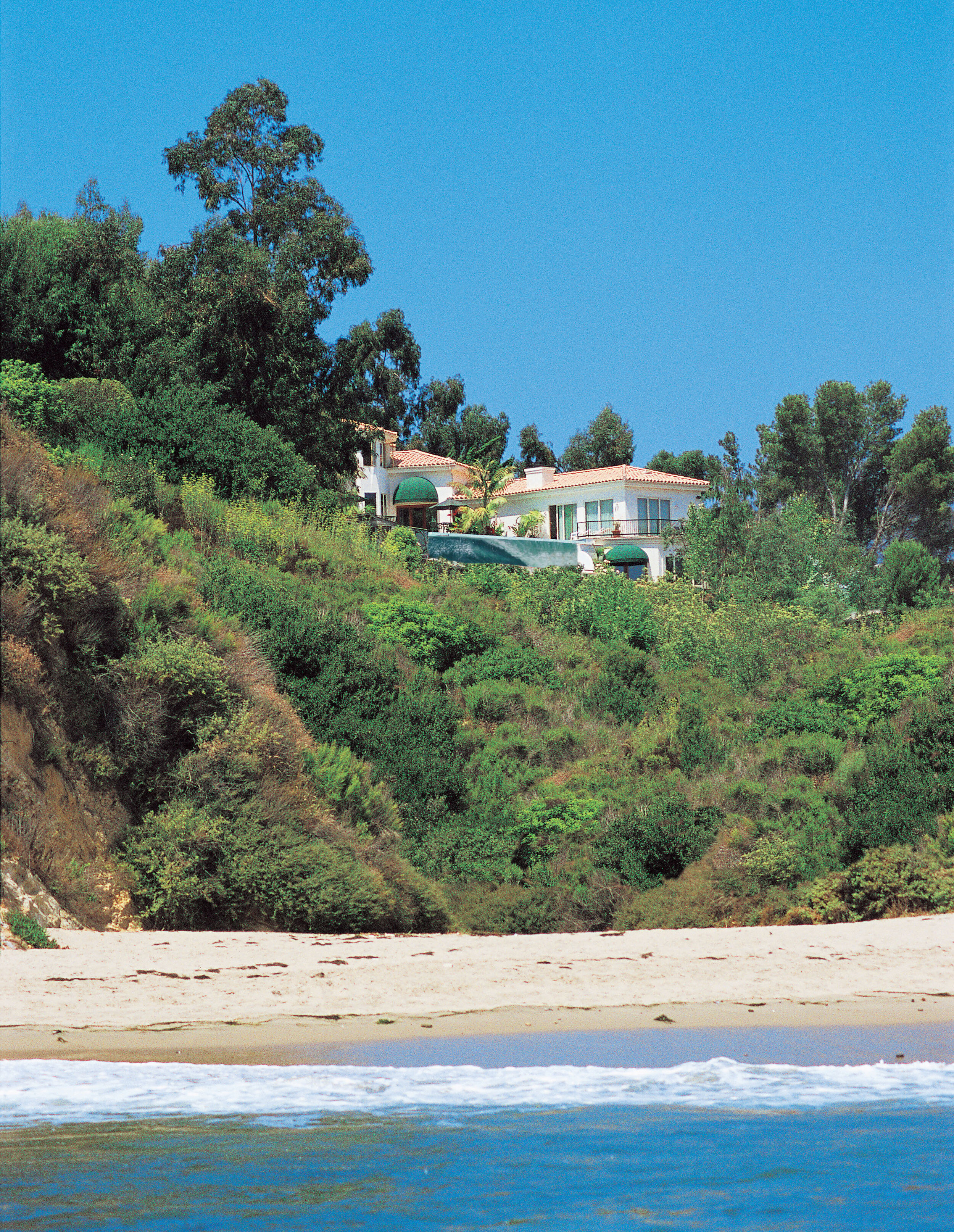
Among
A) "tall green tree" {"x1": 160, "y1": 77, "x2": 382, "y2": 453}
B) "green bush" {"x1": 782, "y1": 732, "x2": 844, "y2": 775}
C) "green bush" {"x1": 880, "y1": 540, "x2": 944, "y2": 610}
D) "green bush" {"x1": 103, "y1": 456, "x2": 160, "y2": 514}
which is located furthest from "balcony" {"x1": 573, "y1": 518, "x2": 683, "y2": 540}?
"green bush" {"x1": 782, "y1": 732, "x2": 844, "y2": 775}

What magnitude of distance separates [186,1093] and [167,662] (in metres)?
9.54

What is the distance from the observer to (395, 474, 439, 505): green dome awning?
164 ft

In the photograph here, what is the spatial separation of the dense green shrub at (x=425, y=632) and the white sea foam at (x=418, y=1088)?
17.7 meters

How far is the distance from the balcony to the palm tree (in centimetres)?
496

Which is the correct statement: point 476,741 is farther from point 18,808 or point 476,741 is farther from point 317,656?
point 18,808

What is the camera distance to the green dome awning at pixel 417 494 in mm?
49938

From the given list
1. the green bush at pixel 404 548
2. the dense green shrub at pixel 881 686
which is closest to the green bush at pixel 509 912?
the dense green shrub at pixel 881 686

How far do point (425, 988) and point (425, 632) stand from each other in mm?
15742

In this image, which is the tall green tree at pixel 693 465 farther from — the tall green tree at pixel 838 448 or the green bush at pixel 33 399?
the green bush at pixel 33 399

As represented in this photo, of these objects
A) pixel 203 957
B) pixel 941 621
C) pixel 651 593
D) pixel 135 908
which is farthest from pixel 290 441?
pixel 203 957

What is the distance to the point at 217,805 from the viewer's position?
619 inches

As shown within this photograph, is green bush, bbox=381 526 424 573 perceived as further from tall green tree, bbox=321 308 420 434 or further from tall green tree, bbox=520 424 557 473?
tall green tree, bbox=520 424 557 473

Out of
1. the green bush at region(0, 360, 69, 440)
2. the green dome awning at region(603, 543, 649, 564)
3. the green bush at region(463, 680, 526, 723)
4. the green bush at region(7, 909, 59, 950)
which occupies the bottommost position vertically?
the green bush at region(7, 909, 59, 950)

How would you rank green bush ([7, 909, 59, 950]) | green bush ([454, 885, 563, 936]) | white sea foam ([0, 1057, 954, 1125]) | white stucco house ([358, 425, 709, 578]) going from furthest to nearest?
white stucco house ([358, 425, 709, 578]) → green bush ([454, 885, 563, 936]) → green bush ([7, 909, 59, 950]) → white sea foam ([0, 1057, 954, 1125])
